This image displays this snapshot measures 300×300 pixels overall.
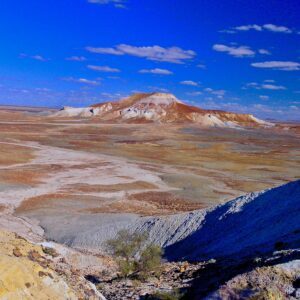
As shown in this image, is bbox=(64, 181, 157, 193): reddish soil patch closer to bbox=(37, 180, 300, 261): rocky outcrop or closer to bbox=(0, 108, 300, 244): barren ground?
bbox=(0, 108, 300, 244): barren ground

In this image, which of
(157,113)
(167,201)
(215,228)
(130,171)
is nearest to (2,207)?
(167,201)

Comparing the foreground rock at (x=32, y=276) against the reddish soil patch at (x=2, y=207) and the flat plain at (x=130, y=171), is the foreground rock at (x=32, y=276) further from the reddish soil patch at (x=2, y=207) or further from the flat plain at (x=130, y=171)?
the reddish soil patch at (x=2, y=207)

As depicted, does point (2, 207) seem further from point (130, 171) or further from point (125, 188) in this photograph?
point (130, 171)

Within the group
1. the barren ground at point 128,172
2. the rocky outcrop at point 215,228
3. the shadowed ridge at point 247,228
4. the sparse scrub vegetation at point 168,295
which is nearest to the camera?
the sparse scrub vegetation at point 168,295

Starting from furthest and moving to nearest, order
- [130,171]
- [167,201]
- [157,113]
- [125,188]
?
[157,113]
[130,171]
[125,188]
[167,201]

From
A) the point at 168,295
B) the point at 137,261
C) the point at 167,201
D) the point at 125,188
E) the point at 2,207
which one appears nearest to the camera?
the point at 168,295

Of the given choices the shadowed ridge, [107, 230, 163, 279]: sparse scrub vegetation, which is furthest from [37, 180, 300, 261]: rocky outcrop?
[107, 230, 163, 279]: sparse scrub vegetation

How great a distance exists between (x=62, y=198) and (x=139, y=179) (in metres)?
13.8

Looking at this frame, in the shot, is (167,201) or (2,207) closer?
(2,207)

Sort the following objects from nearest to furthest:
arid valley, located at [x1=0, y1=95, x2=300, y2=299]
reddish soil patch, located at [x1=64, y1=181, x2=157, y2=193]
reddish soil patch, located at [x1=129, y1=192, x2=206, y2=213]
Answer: arid valley, located at [x1=0, y1=95, x2=300, y2=299]
reddish soil patch, located at [x1=129, y1=192, x2=206, y2=213]
reddish soil patch, located at [x1=64, y1=181, x2=157, y2=193]

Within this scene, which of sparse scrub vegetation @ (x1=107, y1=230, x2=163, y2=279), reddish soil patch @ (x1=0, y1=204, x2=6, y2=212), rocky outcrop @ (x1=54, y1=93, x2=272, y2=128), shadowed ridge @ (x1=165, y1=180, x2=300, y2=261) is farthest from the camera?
rocky outcrop @ (x1=54, y1=93, x2=272, y2=128)

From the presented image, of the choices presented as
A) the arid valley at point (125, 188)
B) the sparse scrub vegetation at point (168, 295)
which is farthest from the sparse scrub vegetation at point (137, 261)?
the sparse scrub vegetation at point (168, 295)

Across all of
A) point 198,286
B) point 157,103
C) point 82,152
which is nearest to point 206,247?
point 198,286

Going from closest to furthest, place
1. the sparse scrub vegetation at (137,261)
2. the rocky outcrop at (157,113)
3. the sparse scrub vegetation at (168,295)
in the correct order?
the sparse scrub vegetation at (168,295) < the sparse scrub vegetation at (137,261) < the rocky outcrop at (157,113)
